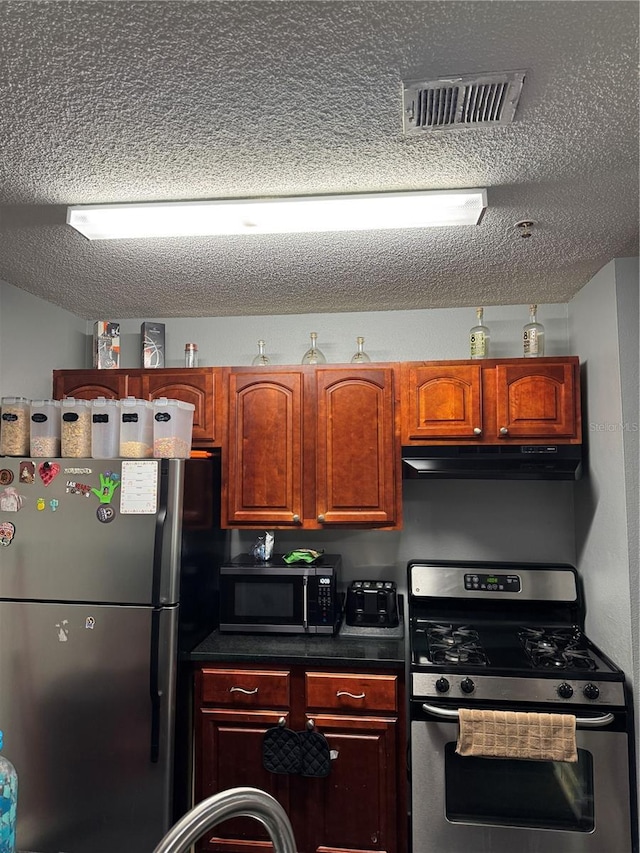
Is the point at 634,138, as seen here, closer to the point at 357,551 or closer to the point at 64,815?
the point at 357,551

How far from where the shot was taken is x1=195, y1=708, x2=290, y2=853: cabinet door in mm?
2326

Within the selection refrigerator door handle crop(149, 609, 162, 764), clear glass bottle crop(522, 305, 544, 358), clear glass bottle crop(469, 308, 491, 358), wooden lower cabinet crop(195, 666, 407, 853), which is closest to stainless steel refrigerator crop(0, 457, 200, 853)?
refrigerator door handle crop(149, 609, 162, 764)

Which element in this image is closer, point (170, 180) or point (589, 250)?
point (170, 180)

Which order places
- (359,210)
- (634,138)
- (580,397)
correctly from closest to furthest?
(634,138) → (359,210) → (580,397)

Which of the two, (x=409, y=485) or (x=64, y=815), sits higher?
(x=409, y=485)

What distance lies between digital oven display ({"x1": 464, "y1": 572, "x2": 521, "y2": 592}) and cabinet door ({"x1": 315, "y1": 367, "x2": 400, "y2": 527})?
0.53 m

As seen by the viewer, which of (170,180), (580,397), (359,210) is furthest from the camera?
(580,397)

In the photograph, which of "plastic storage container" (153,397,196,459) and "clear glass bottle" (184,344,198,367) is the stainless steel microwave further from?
"clear glass bottle" (184,344,198,367)

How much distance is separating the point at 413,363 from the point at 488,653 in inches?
52.8

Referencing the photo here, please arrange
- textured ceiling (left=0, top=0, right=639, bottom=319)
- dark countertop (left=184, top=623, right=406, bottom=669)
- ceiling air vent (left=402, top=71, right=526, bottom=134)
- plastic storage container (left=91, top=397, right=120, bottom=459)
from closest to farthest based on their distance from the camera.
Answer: textured ceiling (left=0, top=0, right=639, bottom=319)
ceiling air vent (left=402, top=71, right=526, bottom=134)
dark countertop (left=184, top=623, right=406, bottom=669)
plastic storage container (left=91, top=397, right=120, bottom=459)

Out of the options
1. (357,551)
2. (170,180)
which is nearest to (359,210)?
(170,180)

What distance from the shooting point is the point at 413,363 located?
8.87 ft

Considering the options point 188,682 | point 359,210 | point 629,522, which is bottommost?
point 188,682

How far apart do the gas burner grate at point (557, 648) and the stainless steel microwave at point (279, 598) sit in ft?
2.86
